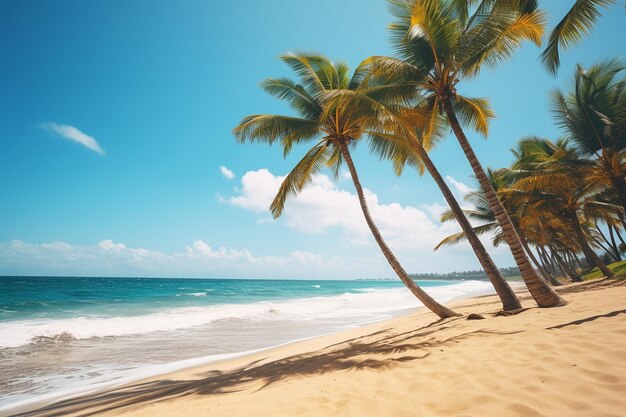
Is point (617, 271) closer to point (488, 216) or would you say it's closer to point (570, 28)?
point (488, 216)

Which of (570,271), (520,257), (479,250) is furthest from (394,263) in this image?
(570,271)

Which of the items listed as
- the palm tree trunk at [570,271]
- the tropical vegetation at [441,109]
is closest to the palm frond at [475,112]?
the tropical vegetation at [441,109]

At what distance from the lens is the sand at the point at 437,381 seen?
264 centimetres

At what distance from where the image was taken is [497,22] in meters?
7.72

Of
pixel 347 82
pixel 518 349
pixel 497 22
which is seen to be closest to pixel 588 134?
pixel 497 22

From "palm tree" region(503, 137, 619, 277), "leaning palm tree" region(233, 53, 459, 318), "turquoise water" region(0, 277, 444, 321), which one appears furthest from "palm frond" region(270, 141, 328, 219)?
"turquoise water" region(0, 277, 444, 321)

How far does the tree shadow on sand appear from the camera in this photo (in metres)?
4.64

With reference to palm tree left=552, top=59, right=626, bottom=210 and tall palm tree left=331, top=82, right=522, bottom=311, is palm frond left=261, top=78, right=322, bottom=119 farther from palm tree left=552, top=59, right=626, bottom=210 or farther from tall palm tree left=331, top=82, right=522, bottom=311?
palm tree left=552, top=59, right=626, bottom=210

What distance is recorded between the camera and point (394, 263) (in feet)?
29.2

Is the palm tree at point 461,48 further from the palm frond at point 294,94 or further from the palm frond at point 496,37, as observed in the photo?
the palm frond at point 294,94

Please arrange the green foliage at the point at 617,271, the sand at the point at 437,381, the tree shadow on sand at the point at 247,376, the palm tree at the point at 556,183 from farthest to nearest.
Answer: the green foliage at the point at 617,271 → the palm tree at the point at 556,183 → the tree shadow on sand at the point at 247,376 → the sand at the point at 437,381

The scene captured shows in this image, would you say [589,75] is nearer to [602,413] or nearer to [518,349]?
[518,349]

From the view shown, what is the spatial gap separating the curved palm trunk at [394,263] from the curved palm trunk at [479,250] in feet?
4.92

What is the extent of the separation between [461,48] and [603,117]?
310 inches
